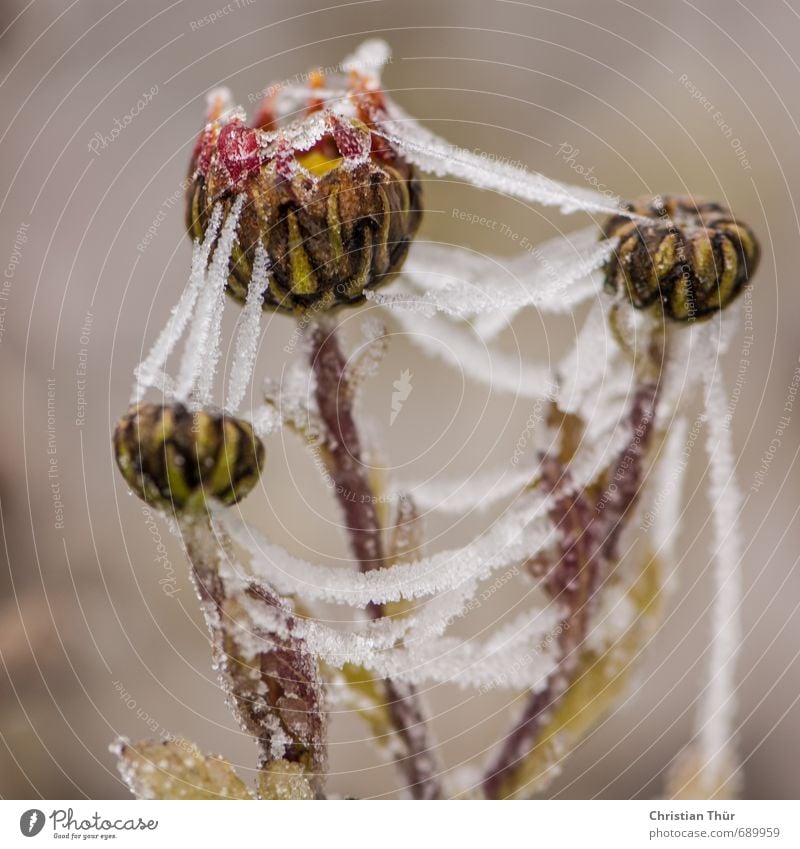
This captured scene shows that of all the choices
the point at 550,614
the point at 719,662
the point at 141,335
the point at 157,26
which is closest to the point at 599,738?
the point at 719,662

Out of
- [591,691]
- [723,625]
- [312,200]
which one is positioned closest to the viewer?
[312,200]

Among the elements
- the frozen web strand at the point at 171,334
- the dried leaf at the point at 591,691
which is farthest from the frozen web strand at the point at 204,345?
the dried leaf at the point at 591,691

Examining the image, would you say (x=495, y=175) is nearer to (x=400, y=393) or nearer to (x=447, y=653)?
(x=400, y=393)

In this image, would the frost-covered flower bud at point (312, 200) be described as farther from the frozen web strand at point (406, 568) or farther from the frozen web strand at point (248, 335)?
the frozen web strand at point (406, 568)

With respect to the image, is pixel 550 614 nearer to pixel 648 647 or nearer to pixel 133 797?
pixel 648 647

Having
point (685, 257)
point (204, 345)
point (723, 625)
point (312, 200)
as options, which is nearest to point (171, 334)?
point (204, 345)
